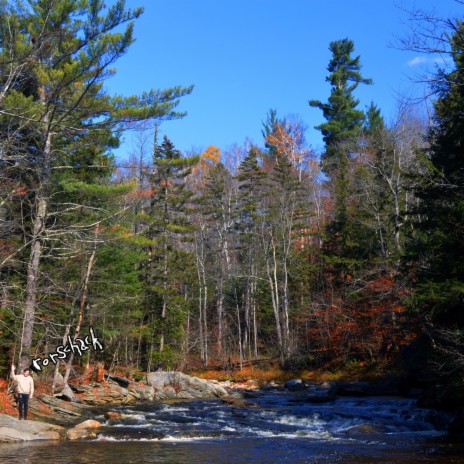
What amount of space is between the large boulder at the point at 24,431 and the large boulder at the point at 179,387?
1109 centimetres

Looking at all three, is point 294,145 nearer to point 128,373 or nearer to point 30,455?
point 128,373

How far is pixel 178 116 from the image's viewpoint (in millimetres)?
17141

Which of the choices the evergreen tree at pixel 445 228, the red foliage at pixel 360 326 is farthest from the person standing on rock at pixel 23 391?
the red foliage at pixel 360 326

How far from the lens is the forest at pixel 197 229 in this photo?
44.2 ft

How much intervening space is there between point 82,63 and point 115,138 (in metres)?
4.18

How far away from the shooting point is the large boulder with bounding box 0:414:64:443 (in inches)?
474

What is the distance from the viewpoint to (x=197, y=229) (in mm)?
35656

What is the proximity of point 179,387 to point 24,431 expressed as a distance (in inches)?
508

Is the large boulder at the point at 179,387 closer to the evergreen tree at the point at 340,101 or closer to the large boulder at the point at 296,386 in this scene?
the large boulder at the point at 296,386

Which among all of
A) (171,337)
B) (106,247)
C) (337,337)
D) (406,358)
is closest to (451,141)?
(406,358)

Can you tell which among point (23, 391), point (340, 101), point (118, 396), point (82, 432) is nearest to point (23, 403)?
point (23, 391)

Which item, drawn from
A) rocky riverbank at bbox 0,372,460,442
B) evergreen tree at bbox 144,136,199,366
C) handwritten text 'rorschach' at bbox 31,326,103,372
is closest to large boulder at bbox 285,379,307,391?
rocky riverbank at bbox 0,372,460,442

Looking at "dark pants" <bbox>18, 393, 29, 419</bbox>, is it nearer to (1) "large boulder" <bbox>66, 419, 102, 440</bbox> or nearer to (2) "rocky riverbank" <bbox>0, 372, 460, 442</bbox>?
(2) "rocky riverbank" <bbox>0, 372, 460, 442</bbox>

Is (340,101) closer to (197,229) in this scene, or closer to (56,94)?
(197,229)
